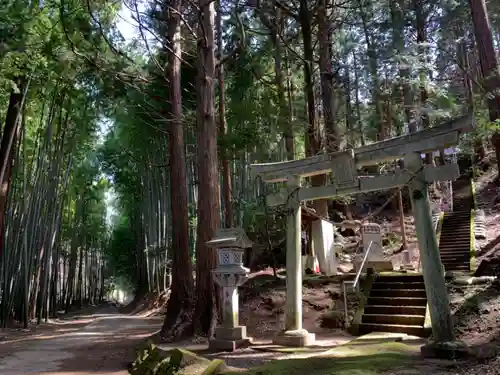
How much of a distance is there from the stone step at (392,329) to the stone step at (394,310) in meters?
0.40

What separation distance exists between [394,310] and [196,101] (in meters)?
5.57

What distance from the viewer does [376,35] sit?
13797 millimetres

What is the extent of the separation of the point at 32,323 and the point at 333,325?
9851mm

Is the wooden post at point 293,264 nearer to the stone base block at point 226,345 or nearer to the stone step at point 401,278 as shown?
the stone base block at point 226,345

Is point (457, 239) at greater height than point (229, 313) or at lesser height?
greater

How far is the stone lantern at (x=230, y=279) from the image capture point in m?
6.16

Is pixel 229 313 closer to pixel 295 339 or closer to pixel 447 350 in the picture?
pixel 295 339

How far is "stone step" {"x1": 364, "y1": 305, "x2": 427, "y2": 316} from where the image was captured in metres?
7.15

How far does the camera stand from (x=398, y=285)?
8.06 m

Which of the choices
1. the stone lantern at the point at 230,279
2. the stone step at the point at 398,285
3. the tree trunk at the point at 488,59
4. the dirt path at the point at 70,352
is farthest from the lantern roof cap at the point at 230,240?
the tree trunk at the point at 488,59

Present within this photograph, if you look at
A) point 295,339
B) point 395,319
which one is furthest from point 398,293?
point 295,339

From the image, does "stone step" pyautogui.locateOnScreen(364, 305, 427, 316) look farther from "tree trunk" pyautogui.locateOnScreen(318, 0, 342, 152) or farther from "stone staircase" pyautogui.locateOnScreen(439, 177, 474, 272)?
"tree trunk" pyautogui.locateOnScreen(318, 0, 342, 152)

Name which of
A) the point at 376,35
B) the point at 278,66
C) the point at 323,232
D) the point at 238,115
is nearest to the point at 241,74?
the point at 278,66

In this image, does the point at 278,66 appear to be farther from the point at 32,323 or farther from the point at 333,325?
the point at 32,323
